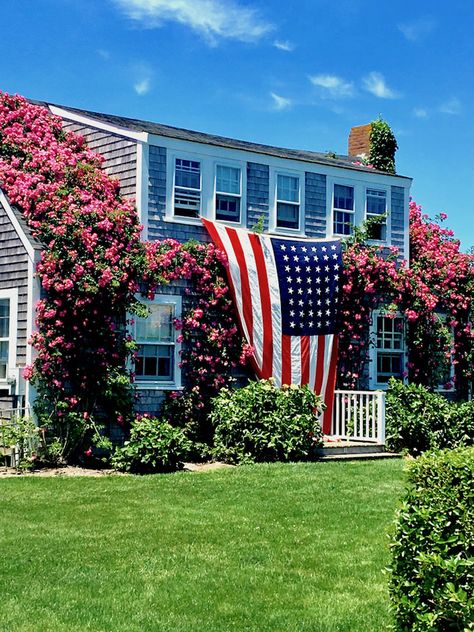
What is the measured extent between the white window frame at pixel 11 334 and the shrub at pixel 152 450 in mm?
2640

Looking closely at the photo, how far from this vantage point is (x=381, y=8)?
14.4 metres

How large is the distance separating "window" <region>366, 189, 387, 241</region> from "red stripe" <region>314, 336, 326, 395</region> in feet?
9.61

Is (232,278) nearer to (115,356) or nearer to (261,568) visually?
(115,356)

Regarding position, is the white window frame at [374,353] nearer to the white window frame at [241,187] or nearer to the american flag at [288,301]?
the american flag at [288,301]

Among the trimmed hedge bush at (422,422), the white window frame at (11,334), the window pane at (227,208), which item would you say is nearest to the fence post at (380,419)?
the trimmed hedge bush at (422,422)

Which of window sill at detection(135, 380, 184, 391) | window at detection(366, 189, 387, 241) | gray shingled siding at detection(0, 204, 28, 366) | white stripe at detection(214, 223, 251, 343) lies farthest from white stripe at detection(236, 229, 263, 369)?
gray shingled siding at detection(0, 204, 28, 366)

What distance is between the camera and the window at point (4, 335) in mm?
15394

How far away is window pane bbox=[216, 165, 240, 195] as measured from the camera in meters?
17.3

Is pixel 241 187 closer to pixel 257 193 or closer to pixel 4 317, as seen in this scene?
pixel 257 193

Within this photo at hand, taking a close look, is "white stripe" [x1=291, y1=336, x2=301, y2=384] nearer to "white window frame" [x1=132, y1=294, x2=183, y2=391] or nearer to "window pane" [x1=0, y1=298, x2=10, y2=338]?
"white window frame" [x1=132, y1=294, x2=183, y2=391]

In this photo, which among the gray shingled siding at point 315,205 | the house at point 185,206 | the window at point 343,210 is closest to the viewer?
the house at point 185,206

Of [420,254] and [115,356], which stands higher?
[420,254]

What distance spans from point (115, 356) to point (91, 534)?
6.48 metres

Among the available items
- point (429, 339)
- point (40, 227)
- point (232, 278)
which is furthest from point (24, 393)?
point (429, 339)
